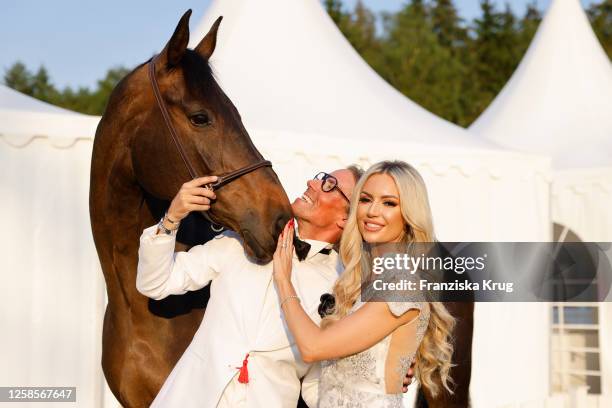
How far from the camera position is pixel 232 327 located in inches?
83.3

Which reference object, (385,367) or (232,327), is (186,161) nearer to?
(232,327)

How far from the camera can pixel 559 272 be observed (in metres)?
8.23

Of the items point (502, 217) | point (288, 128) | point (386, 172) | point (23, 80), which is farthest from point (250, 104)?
point (23, 80)

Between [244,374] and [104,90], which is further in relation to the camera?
[104,90]

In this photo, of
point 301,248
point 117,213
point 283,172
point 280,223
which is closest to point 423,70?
point 283,172

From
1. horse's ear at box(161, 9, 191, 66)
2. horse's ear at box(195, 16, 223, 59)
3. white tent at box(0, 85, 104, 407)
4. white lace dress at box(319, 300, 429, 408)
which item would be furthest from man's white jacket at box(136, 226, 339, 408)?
white tent at box(0, 85, 104, 407)

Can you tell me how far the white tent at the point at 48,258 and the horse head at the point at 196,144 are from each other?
2409 mm

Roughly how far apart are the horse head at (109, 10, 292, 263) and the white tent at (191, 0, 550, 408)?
288cm

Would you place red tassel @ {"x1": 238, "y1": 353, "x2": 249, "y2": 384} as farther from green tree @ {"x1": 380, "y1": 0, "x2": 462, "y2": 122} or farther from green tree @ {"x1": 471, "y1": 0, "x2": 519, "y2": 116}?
green tree @ {"x1": 471, "y1": 0, "x2": 519, "y2": 116}

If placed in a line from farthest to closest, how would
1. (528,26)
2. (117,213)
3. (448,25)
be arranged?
(448,25) < (528,26) < (117,213)

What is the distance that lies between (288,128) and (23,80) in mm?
25268

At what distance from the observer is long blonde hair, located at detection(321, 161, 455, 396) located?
202cm

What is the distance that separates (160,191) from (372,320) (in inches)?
32.4

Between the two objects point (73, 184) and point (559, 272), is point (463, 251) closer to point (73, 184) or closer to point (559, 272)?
point (73, 184)
